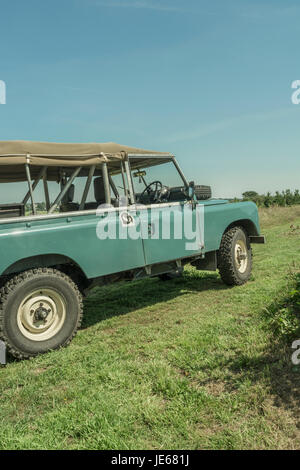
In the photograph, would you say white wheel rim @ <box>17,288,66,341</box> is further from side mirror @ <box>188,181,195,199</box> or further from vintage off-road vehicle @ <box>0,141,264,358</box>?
side mirror @ <box>188,181,195,199</box>

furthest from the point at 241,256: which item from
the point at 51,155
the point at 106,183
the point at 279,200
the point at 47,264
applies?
the point at 279,200

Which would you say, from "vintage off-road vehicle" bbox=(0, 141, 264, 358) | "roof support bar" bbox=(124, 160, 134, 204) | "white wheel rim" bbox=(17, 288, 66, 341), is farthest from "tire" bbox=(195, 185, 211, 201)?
"white wheel rim" bbox=(17, 288, 66, 341)

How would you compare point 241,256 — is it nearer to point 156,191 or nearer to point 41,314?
point 156,191

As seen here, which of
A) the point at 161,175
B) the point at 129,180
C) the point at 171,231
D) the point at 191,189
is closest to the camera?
the point at 129,180

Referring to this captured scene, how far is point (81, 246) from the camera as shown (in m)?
3.97

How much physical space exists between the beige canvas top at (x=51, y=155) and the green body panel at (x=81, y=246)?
0.65 metres

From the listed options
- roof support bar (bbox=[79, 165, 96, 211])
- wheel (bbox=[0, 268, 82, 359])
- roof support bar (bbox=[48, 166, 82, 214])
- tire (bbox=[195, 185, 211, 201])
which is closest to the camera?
wheel (bbox=[0, 268, 82, 359])

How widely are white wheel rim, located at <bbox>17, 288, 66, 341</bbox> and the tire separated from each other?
2.64 m

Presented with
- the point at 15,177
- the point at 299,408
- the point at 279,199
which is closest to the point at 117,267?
the point at 15,177

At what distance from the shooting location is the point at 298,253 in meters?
8.32

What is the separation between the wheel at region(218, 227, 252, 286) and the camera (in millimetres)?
5785

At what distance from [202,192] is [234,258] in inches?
48.5

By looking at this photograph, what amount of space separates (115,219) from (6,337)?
174 cm

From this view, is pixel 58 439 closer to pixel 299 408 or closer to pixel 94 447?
pixel 94 447
